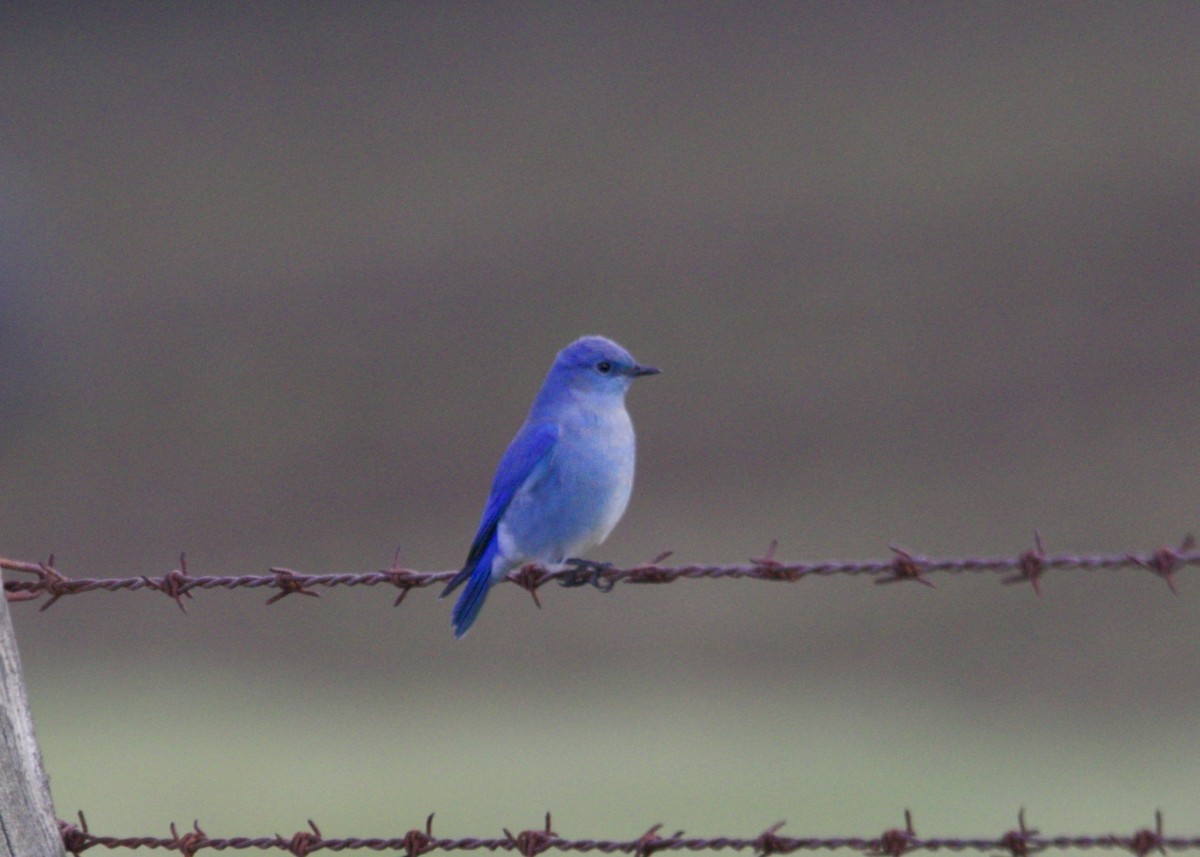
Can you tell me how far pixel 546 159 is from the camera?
767 inches

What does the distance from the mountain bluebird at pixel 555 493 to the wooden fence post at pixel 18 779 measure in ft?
5.21

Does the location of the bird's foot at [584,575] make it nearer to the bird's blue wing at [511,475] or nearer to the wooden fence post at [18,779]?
the bird's blue wing at [511,475]

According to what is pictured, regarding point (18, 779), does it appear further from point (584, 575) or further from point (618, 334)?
point (618, 334)

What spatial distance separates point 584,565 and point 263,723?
9.10 meters

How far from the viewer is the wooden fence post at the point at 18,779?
3.63 metres

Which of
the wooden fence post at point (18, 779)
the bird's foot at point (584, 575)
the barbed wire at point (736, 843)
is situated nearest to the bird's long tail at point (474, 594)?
the bird's foot at point (584, 575)

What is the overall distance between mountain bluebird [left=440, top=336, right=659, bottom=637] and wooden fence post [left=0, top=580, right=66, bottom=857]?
1.59 metres

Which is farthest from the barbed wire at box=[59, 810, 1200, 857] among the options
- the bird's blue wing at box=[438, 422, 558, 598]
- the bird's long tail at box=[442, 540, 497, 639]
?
the bird's blue wing at box=[438, 422, 558, 598]

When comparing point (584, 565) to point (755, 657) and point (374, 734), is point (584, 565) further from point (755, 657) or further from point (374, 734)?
point (755, 657)

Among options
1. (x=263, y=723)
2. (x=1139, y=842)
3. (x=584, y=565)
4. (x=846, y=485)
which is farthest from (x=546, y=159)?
(x=1139, y=842)

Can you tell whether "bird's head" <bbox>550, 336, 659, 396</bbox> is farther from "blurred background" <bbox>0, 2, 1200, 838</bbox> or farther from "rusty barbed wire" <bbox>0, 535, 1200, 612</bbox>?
"blurred background" <bbox>0, 2, 1200, 838</bbox>

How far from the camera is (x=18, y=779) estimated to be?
366 centimetres

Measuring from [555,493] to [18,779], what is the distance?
6.28 ft

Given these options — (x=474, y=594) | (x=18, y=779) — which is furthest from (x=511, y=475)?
(x=18, y=779)
